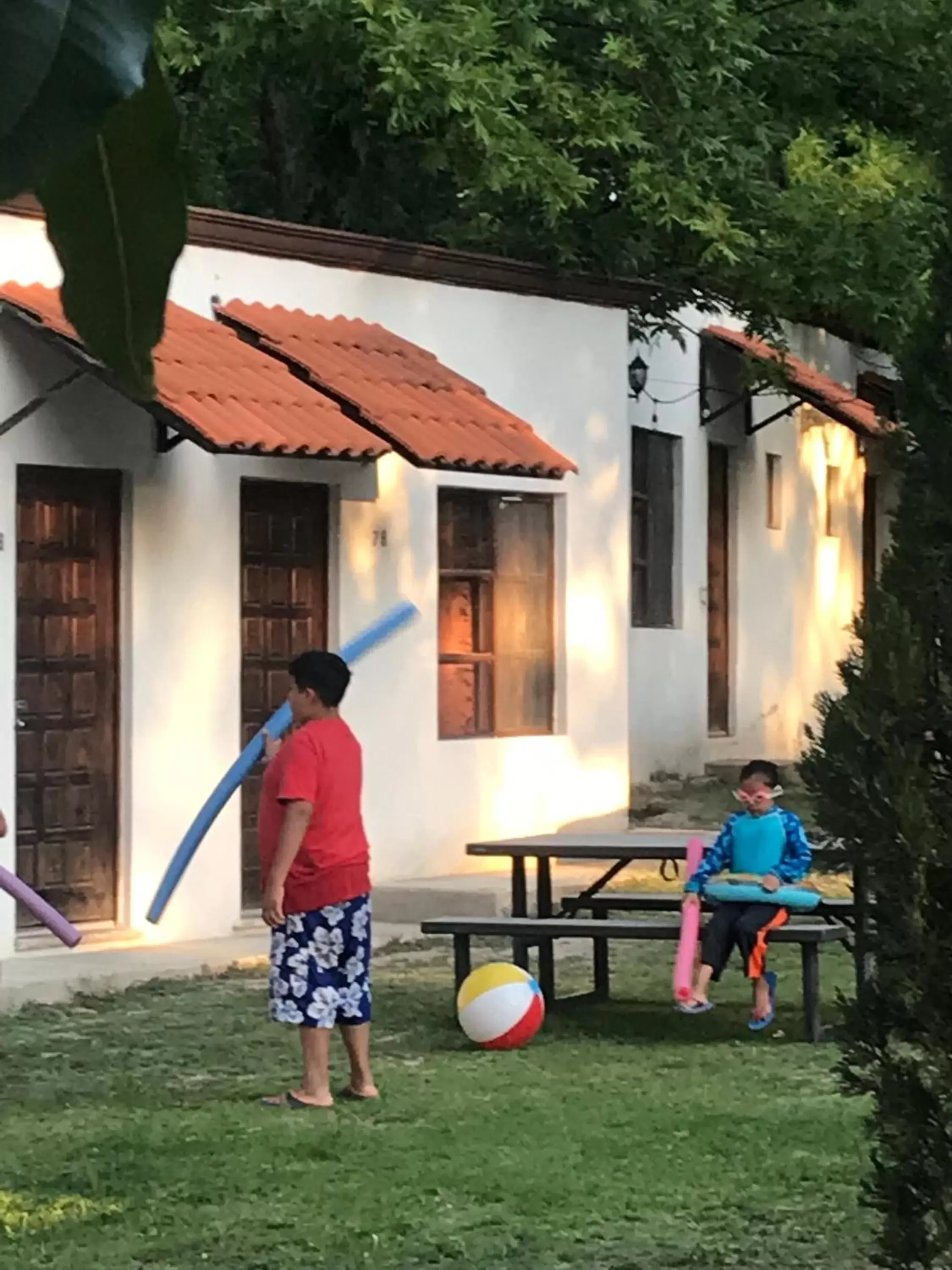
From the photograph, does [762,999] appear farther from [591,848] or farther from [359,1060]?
[359,1060]

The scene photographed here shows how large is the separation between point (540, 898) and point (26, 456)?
10.8 feet

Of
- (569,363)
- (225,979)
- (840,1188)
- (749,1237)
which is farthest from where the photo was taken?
(569,363)

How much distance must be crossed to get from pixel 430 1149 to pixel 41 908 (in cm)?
346

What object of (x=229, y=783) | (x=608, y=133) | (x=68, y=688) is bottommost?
(x=229, y=783)

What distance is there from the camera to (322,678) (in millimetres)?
8164

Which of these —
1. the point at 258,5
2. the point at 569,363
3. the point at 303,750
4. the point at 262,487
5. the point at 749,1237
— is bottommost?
the point at 749,1237

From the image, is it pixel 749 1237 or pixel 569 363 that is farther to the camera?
pixel 569 363

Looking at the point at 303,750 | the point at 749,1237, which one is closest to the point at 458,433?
the point at 303,750

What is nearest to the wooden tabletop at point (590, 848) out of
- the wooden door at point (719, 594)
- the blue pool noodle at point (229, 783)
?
the blue pool noodle at point (229, 783)

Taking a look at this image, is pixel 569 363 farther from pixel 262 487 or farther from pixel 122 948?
pixel 122 948

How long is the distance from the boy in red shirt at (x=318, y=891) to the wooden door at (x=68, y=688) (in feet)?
13.2

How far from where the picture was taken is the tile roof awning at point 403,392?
12.8 metres

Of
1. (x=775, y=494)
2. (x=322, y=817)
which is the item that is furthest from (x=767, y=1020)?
(x=775, y=494)

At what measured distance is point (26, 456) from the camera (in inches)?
462
